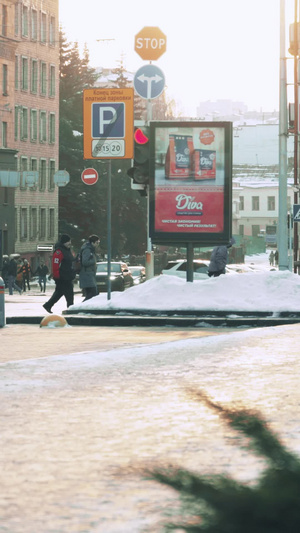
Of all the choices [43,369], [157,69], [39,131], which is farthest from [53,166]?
[43,369]

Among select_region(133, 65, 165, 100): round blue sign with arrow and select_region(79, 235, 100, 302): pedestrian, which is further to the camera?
select_region(133, 65, 165, 100): round blue sign with arrow

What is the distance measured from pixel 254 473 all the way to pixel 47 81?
85423 millimetres

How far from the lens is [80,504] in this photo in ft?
16.0

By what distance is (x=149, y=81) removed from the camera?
2741 cm

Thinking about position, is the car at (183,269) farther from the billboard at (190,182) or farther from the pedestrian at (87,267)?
the billboard at (190,182)

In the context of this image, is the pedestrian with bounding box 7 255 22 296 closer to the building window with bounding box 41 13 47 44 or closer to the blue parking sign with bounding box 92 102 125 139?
the blue parking sign with bounding box 92 102 125 139

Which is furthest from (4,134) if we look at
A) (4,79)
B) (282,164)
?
(282,164)

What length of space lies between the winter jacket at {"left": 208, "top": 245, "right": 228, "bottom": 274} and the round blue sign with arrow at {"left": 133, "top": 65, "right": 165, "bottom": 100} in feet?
14.4

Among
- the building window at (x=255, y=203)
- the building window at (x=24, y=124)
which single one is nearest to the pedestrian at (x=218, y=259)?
the building window at (x=24, y=124)

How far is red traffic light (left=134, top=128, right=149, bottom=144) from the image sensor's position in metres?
21.9

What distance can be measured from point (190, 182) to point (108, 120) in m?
2.26

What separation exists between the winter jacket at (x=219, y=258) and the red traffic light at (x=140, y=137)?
3.59 m

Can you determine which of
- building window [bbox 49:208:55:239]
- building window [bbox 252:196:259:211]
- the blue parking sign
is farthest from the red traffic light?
building window [bbox 252:196:259:211]

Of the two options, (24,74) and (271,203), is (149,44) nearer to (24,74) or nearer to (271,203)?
(24,74)
